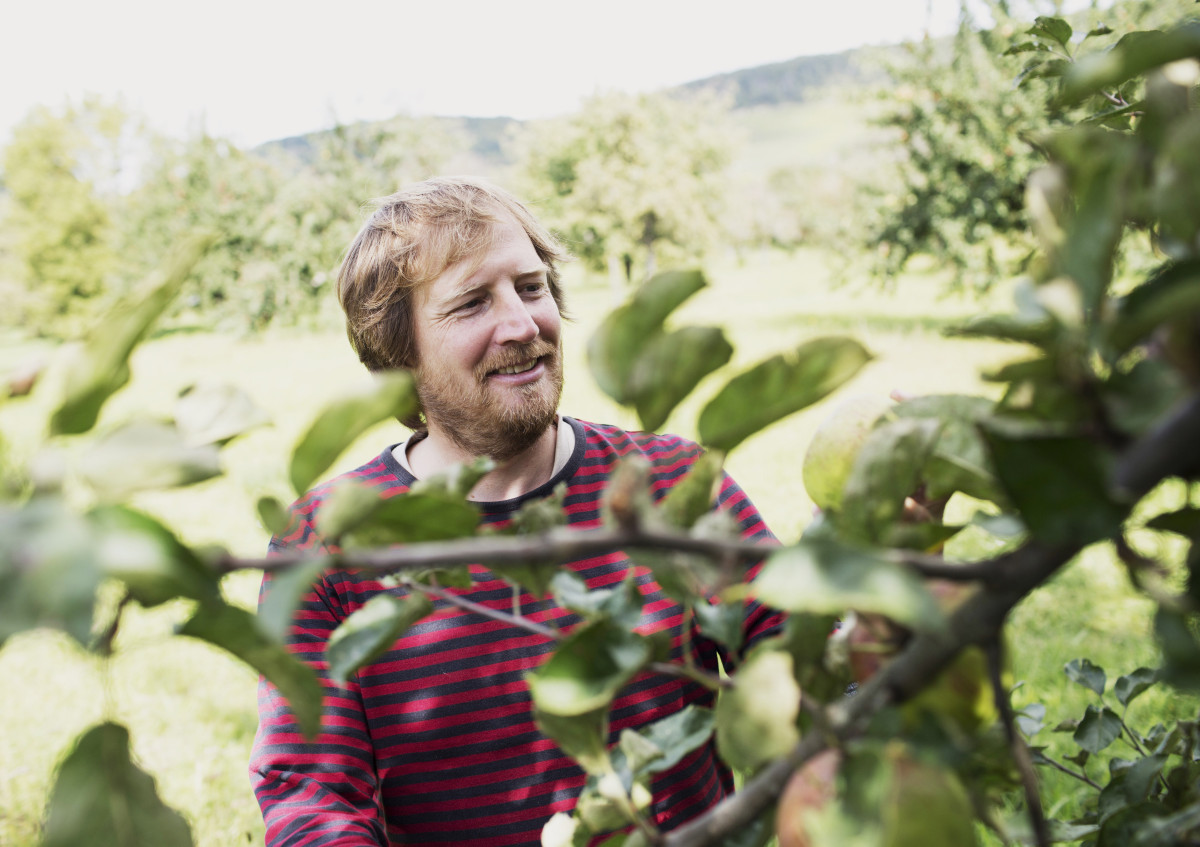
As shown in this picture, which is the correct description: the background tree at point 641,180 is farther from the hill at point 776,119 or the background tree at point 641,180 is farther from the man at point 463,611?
the hill at point 776,119

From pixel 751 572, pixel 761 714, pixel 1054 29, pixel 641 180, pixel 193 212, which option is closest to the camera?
pixel 761 714

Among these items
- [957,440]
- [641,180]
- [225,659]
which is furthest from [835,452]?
[641,180]

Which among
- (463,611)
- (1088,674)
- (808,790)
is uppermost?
(808,790)

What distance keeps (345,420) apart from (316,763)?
99 cm

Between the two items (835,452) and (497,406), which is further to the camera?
(497,406)

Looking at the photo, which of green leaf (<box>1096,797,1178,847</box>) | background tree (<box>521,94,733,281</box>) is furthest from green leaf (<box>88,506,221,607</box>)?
background tree (<box>521,94,733,281</box>)

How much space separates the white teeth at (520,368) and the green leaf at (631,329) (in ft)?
3.82

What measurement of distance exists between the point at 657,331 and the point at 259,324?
1771cm

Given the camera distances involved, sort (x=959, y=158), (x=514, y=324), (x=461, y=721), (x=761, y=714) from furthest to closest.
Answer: (x=959, y=158) → (x=514, y=324) → (x=461, y=721) → (x=761, y=714)

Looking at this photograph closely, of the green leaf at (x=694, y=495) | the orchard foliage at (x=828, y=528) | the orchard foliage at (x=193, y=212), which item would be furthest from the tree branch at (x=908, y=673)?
the orchard foliage at (x=193, y=212)

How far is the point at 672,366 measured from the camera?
337 mm

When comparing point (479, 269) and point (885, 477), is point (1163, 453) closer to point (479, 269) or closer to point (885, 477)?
point (885, 477)

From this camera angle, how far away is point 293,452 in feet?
1.06

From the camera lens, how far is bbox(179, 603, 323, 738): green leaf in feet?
1.09
